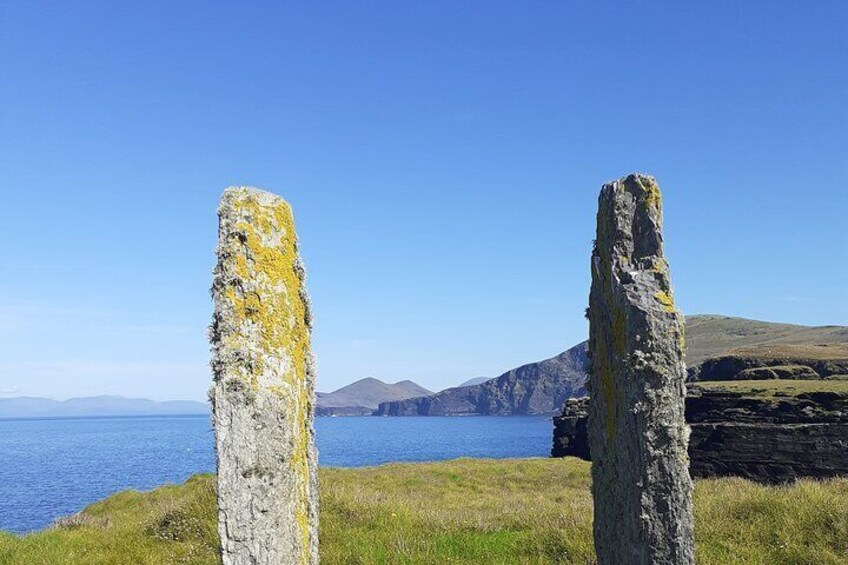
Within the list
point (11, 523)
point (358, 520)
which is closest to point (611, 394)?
point (358, 520)

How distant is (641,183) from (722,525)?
6.49 meters

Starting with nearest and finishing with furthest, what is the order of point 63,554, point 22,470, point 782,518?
1. point 782,518
2. point 63,554
3. point 22,470

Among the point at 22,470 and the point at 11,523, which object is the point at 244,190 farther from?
the point at 22,470

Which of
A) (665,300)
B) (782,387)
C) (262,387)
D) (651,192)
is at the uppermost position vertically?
(651,192)

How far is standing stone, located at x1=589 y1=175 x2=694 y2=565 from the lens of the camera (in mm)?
6145

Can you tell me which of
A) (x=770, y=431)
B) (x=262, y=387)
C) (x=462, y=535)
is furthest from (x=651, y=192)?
(x=770, y=431)

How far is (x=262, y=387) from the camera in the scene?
5.46 meters

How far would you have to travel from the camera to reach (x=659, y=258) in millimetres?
6699

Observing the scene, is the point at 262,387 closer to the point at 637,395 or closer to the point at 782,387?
the point at 637,395

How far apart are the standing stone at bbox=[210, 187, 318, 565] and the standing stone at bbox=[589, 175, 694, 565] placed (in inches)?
116

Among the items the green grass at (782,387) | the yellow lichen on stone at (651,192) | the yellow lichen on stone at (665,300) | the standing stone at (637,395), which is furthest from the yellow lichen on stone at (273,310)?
the green grass at (782,387)

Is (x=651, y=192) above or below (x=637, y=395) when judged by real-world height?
above

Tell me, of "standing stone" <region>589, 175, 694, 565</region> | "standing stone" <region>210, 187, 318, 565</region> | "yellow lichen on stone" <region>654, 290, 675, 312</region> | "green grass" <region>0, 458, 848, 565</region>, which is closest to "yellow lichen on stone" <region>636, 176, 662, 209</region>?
"standing stone" <region>589, 175, 694, 565</region>

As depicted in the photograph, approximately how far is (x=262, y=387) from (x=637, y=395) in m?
3.47
